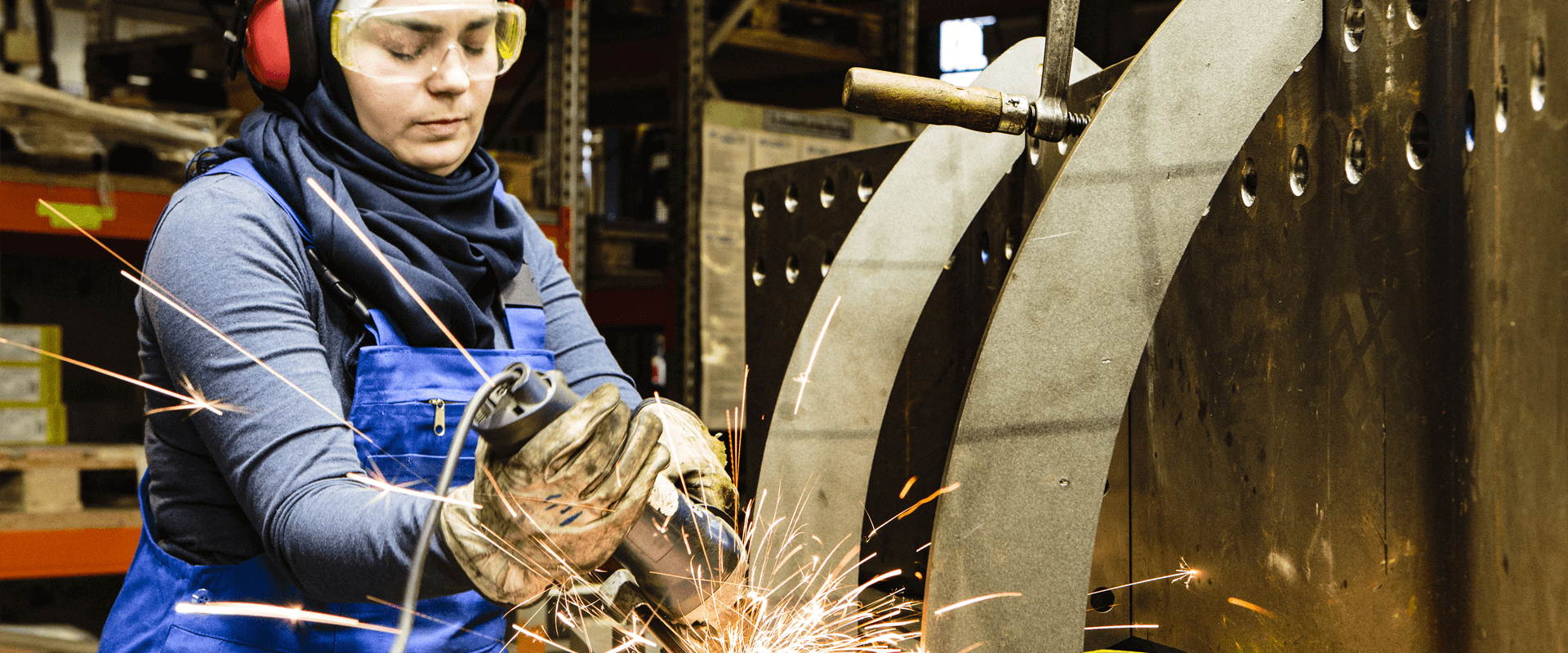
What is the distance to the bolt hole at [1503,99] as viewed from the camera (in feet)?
2.24

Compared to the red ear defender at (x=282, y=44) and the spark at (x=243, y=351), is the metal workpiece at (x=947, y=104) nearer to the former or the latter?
the spark at (x=243, y=351)

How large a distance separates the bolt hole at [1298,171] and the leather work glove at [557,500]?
0.57 m

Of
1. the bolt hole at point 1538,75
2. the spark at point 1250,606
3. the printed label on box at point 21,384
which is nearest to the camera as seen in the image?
the bolt hole at point 1538,75

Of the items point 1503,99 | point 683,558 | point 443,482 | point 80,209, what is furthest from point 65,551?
point 1503,99

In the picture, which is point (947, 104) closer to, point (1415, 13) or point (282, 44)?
point (1415, 13)

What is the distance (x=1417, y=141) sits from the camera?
0.82 metres

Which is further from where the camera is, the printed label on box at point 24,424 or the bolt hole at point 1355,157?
the printed label on box at point 24,424

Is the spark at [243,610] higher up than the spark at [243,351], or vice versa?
the spark at [243,351]

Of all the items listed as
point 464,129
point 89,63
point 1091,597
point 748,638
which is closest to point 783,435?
point 748,638

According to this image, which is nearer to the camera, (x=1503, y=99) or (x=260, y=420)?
(x=1503, y=99)

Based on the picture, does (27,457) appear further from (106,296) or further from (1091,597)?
(1091,597)

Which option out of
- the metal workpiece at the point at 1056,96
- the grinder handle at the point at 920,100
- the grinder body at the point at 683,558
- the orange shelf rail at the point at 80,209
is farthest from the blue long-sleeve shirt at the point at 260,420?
the orange shelf rail at the point at 80,209

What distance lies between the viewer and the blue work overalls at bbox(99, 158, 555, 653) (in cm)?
114

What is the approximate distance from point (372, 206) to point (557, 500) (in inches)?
24.4
